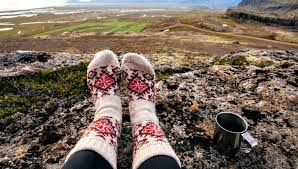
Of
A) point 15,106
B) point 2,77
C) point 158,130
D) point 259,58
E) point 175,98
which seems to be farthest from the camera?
point 259,58

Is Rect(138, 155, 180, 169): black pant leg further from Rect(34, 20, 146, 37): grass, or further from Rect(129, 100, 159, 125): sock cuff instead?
Rect(34, 20, 146, 37): grass

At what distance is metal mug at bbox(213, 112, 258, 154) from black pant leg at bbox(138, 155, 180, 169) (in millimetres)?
888

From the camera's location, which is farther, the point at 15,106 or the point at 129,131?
the point at 15,106

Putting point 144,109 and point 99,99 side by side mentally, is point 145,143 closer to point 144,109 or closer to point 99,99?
point 144,109

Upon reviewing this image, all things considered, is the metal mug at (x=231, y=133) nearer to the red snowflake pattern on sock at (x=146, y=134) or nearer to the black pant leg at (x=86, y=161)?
the red snowflake pattern on sock at (x=146, y=134)

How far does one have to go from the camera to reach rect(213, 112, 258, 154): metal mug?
3.50m

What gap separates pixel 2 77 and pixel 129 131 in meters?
4.14

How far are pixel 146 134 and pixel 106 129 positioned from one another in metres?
0.48

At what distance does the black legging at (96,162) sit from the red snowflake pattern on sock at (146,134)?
0.38 meters

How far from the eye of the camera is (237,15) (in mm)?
101875

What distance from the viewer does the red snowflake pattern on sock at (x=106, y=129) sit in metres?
3.36

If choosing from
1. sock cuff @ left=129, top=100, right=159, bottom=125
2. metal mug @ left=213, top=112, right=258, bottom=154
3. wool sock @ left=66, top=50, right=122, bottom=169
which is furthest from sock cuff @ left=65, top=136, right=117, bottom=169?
metal mug @ left=213, top=112, right=258, bottom=154

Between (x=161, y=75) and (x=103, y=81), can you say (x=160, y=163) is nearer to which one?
(x=103, y=81)

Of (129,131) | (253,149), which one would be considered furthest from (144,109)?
(253,149)
